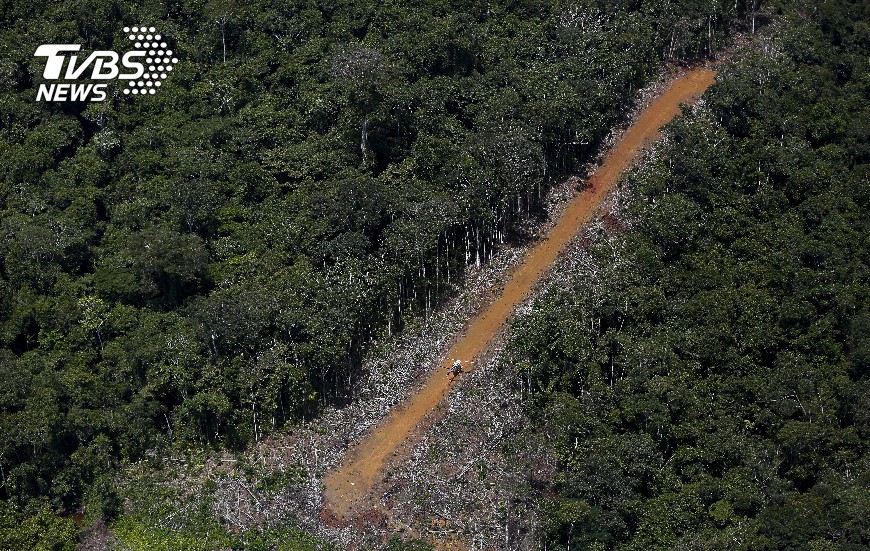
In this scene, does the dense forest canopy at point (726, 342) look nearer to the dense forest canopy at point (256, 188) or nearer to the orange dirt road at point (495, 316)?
the orange dirt road at point (495, 316)

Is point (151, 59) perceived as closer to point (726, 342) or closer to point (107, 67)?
point (107, 67)

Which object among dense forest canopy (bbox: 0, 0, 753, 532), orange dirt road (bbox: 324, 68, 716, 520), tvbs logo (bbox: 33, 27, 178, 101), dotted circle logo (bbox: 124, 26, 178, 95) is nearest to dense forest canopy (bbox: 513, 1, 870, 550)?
orange dirt road (bbox: 324, 68, 716, 520)

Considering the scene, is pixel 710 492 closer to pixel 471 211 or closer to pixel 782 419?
pixel 782 419

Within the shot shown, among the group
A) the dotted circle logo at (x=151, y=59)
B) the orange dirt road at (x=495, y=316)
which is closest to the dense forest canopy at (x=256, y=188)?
the dotted circle logo at (x=151, y=59)

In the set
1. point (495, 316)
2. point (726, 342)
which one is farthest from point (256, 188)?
point (726, 342)

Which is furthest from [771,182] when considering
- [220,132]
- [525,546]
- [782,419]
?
[220,132]

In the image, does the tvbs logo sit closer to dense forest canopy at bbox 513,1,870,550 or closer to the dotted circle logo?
the dotted circle logo

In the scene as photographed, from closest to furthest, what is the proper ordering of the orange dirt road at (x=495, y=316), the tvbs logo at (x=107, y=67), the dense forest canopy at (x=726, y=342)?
the dense forest canopy at (x=726, y=342) → the orange dirt road at (x=495, y=316) → the tvbs logo at (x=107, y=67)
